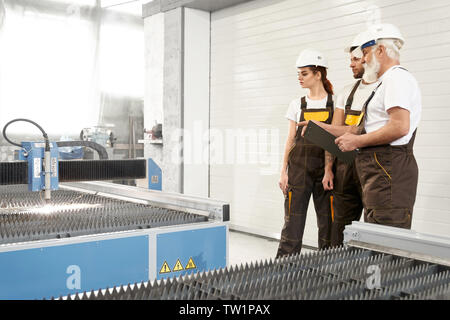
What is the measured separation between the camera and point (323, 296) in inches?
37.4

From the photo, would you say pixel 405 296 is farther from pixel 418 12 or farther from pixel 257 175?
pixel 257 175

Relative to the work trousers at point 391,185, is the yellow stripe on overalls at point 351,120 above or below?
above

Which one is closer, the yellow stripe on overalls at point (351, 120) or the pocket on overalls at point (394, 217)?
the pocket on overalls at point (394, 217)

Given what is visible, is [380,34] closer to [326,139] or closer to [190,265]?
[326,139]

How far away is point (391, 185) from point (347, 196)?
69 centimetres

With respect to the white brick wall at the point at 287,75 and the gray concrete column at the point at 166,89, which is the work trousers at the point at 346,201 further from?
the gray concrete column at the point at 166,89

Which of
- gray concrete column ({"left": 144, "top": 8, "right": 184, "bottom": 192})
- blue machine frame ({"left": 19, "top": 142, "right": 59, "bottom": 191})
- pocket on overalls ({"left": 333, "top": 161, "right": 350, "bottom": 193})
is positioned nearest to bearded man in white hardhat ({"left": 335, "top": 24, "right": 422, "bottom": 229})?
pocket on overalls ({"left": 333, "top": 161, "right": 350, "bottom": 193})

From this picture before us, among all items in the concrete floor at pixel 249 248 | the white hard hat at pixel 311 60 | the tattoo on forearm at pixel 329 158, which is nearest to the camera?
the tattoo on forearm at pixel 329 158

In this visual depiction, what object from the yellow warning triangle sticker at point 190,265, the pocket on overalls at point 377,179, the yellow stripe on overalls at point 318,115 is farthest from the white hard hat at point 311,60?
the yellow warning triangle sticker at point 190,265

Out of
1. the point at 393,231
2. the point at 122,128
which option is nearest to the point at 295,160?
the point at 393,231

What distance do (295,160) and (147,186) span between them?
1229mm

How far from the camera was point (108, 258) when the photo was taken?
1.87m

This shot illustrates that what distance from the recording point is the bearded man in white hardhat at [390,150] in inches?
93.1

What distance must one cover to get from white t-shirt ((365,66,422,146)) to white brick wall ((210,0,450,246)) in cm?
153
